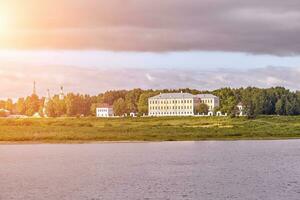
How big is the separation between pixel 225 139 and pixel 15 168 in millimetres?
56701

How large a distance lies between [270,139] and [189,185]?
2758 inches

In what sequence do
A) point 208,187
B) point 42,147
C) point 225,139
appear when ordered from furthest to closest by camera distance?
point 225,139, point 42,147, point 208,187

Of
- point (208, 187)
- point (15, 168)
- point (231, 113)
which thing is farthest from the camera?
point (231, 113)

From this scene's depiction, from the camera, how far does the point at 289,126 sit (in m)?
137

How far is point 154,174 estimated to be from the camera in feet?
194

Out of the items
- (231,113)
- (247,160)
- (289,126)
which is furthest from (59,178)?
(231,113)

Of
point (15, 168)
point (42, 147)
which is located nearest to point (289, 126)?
point (42, 147)

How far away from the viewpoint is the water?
46.2 metres

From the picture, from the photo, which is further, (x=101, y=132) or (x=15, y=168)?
(x=101, y=132)

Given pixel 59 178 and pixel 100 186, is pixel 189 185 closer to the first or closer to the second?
pixel 100 186

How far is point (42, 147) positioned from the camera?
103 metres

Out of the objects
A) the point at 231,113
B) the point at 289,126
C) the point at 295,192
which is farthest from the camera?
the point at 231,113

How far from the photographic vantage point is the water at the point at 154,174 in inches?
1818

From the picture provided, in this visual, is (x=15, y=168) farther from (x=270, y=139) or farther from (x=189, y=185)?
(x=270, y=139)
